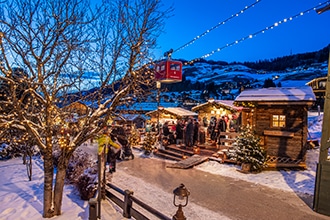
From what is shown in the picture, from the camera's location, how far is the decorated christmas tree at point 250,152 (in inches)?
386

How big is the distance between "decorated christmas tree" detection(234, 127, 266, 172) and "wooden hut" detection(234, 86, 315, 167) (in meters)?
0.76

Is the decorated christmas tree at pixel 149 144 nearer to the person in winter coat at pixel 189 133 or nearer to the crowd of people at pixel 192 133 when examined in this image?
the crowd of people at pixel 192 133

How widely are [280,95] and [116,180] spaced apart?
8.22m

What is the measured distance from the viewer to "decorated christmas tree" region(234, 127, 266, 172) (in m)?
Result: 9.80

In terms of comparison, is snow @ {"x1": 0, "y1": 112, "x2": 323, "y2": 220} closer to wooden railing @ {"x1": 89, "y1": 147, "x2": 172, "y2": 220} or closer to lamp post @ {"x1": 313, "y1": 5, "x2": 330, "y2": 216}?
wooden railing @ {"x1": 89, "y1": 147, "x2": 172, "y2": 220}

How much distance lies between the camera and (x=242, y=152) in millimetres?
10055

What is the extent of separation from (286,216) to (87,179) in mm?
5775

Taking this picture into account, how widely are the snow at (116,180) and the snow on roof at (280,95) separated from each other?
3.18 metres

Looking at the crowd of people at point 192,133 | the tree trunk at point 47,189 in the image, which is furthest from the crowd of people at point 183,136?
the tree trunk at point 47,189

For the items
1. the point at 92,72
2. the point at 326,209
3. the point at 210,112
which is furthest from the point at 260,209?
the point at 210,112

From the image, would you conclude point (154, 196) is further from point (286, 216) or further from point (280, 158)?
point (280, 158)

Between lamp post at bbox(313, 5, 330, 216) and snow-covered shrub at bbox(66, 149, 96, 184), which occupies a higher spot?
lamp post at bbox(313, 5, 330, 216)

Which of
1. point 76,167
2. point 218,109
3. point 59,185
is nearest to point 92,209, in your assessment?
point 59,185

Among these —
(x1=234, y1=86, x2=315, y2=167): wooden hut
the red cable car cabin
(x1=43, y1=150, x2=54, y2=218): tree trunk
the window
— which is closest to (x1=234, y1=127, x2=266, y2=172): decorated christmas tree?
(x1=234, y1=86, x2=315, y2=167): wooden hut
